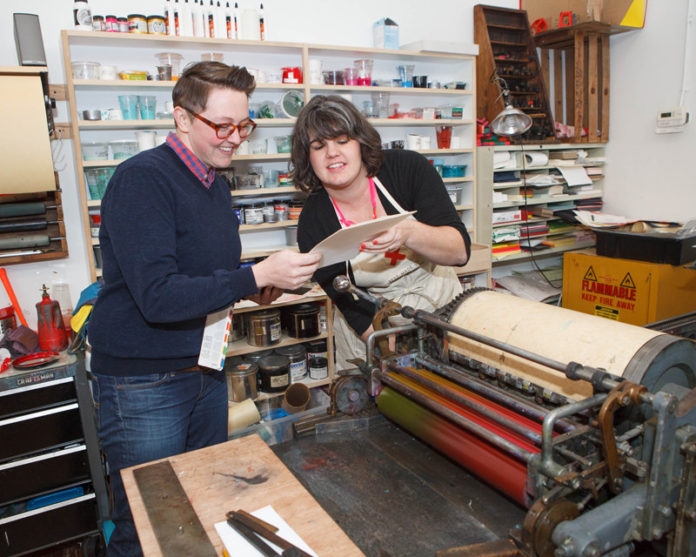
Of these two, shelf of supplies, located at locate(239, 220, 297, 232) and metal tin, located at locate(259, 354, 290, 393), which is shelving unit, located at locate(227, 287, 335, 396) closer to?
metal tin, located at locate(259, 354, 290, 393)

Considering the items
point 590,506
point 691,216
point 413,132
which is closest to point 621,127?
point 691,216

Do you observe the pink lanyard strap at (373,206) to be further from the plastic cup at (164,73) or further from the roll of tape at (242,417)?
the plastic cup at (164,73)

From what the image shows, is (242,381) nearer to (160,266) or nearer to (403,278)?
(403,278)

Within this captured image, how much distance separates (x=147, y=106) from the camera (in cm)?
293

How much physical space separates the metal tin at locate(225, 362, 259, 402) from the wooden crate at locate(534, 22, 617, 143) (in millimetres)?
3126

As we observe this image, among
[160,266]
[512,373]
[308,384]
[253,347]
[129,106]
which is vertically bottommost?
[308,384]

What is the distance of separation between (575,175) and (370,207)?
2.87m

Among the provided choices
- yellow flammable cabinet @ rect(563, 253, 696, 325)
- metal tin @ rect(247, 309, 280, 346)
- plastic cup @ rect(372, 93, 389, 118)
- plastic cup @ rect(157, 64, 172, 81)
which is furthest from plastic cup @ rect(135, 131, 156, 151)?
yellow flammable cabinet @ rect(563, 253, 696, 325)

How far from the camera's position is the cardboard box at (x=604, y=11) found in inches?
157

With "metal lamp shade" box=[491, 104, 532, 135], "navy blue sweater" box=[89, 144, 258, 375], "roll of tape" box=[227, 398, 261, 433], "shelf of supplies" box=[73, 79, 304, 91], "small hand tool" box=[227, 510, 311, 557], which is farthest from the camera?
"metal lamp shade" box=[491, 104, 532, 135]

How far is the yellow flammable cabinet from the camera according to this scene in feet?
10.9

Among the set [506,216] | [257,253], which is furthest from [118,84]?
[506,216]

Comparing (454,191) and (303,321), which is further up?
(454,191)

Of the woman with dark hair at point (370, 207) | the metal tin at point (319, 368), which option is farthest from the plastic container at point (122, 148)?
the metal tin at point (319, 368)
